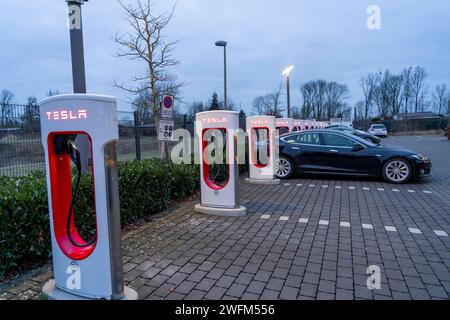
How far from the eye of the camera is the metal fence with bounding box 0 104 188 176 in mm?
6016

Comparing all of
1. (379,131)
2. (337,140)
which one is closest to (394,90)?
(379,131)

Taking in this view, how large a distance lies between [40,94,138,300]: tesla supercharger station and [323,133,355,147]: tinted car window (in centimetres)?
744

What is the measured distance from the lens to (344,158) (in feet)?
29.0

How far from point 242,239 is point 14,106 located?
16.0 feet

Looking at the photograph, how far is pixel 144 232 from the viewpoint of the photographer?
471 centimetres

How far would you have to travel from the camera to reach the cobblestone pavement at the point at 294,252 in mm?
3094

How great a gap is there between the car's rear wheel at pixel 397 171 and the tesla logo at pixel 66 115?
26.3 ft

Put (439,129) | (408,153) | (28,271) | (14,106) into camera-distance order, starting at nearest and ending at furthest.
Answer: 1. (28,271)
2. (14,106)
3. (408,153)
4. (439,129)

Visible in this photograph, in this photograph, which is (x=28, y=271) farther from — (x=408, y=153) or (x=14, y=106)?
(x=408, y=153)

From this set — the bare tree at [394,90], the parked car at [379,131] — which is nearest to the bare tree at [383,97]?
the bare tree at [394,90]

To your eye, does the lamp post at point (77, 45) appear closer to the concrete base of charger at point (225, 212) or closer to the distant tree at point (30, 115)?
the distant tree at point (30, 115)

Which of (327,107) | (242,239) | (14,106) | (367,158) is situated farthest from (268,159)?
(327,107)

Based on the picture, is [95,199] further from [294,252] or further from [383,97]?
[383,97]

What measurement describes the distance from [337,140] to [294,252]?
19.1ft
